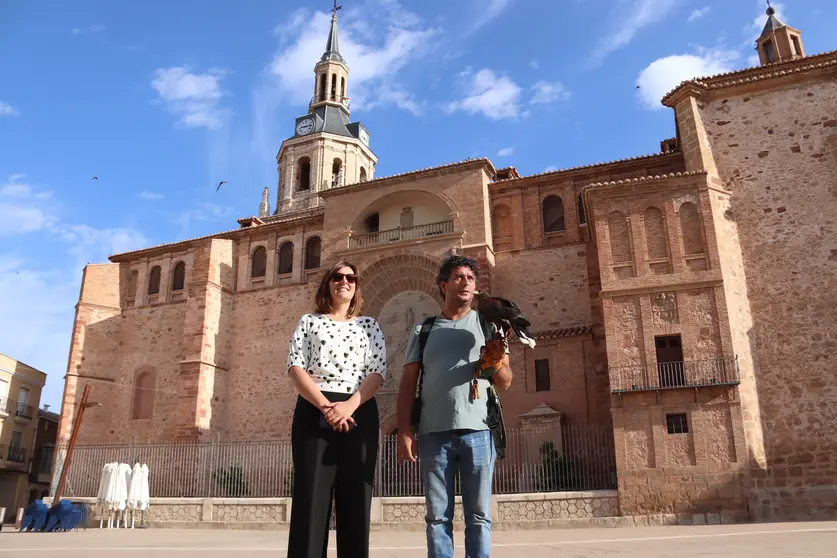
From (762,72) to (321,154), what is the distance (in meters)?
24.7

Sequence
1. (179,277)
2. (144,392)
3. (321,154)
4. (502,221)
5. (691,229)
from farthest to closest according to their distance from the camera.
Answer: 1. (321,154)
2. (179,277)
3. (144,392)
4. (502,221)
5. (691,229)

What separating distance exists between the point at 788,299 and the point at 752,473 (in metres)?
4.39

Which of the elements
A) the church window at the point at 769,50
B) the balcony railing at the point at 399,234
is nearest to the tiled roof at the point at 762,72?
the balcony railing at the point at 399,234

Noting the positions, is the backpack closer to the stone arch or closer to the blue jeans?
the blue jeans

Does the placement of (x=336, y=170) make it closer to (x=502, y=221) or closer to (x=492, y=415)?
(x=502, y=221)

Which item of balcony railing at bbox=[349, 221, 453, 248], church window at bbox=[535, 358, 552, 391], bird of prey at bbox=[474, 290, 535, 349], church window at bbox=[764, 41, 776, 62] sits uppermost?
church window at bbox=[764, 41, 776, 62]

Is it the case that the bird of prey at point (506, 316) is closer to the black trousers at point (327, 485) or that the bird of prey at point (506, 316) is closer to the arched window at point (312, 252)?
the black trousers at point (327, 485)

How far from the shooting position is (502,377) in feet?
12.6

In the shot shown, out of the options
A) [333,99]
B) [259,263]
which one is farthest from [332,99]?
[259,263]

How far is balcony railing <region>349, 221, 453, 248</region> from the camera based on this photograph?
22.1 meters

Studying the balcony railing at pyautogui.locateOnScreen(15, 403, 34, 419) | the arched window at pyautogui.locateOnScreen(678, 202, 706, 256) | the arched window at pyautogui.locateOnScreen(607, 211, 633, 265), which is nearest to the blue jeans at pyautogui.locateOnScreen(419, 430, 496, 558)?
the arched window at pyautogui.locateOnScreen(607, 211, 633, 265)

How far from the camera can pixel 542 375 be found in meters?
19.4

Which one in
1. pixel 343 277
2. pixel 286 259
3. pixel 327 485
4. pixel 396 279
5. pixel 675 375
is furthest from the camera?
pixel 286 259

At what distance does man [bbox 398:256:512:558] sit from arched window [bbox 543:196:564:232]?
17.9 m
